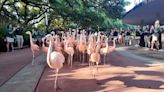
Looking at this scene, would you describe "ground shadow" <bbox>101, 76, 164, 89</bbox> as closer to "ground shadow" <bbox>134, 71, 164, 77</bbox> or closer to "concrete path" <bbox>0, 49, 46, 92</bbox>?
"ground shadow" <bbox>134, 71, 164, 77</bbox>

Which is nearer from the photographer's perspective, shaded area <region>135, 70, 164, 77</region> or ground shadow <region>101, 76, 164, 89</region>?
ground shadow <region>101, 76, 164, 89</region>

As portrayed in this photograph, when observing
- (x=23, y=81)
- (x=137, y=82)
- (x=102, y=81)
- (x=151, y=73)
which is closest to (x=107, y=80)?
(x=102, y=81)

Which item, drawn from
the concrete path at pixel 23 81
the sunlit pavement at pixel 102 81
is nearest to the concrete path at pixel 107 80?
the sunlit pavement at pixel 102 81

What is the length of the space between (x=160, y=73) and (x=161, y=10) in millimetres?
6957

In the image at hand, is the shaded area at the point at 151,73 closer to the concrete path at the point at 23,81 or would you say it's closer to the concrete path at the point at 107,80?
the concrete path at the point at 107,80

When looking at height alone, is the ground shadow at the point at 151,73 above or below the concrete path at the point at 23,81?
above

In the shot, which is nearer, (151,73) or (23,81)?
(23,81)

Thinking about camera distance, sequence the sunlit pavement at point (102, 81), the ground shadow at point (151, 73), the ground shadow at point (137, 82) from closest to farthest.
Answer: the sunlit pavement at point (102, 81)
the ground shadow at point (137, 82)
the ground shadow at point (151, 73)

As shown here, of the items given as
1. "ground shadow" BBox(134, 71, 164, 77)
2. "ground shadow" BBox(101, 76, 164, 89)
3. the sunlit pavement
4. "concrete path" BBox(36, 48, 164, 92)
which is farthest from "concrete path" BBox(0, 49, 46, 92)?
"ground shadow" BBox(134, 71, 164, 77)

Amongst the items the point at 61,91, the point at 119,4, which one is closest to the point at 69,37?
the point at 61,91

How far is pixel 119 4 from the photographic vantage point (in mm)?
56250

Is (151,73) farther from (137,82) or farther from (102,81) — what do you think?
(102,81)

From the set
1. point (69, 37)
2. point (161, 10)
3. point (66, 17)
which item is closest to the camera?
point (69, 37)

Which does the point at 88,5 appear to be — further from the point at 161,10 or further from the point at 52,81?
the point at 52,81
